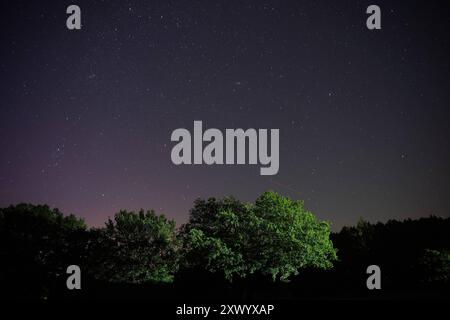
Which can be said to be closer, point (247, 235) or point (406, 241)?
point (247, 235)

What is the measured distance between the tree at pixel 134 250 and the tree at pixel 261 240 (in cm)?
1876

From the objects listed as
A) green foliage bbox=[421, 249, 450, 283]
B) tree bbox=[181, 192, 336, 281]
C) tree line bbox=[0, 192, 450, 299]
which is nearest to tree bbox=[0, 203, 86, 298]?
tree line bbox=[0, 192, 450, 299]

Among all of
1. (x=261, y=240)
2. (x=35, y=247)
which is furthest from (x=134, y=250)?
(x=261, y=240)

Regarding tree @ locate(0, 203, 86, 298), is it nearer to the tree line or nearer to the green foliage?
the tree line

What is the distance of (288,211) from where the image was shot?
137 ft

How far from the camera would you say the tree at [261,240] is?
39.3 metres

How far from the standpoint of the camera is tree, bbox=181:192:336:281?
129 feet

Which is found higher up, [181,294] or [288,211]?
[288,211]

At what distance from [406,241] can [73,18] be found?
63.0 metres

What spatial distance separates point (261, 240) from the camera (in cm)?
4053

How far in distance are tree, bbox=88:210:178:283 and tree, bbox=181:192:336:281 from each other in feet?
61.5

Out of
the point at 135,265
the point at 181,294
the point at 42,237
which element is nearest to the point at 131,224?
the point at 135,265
